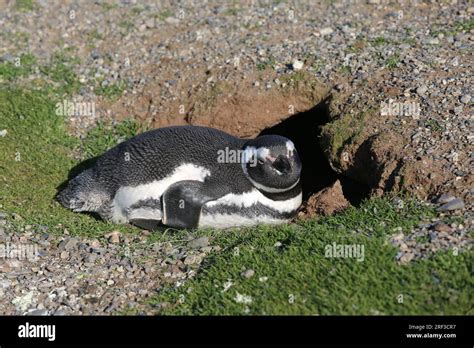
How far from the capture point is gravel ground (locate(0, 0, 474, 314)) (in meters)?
5.77

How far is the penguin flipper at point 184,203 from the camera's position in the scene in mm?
6688

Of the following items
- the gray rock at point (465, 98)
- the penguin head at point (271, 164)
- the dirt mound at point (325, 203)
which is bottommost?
the dirt mound at point (325, 203)

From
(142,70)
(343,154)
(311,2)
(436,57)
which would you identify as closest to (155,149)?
(343,154)

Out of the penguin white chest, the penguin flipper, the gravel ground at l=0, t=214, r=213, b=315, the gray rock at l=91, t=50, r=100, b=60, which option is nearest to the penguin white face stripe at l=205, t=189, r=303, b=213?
the penguin white chest

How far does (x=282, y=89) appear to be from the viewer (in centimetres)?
829

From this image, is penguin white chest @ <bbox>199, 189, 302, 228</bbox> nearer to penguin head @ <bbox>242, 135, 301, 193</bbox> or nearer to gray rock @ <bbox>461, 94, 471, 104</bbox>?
penguin head @ <bbox>242, 135, 301, 193</bbox>

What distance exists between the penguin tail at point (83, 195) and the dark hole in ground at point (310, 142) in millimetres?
2266

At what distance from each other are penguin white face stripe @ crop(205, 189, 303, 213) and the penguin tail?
1141mm

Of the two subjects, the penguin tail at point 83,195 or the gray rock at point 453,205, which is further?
the penguin tail at point 83,195

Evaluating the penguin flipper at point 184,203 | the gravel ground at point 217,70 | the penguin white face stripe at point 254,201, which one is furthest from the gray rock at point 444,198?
the penguin flipper at point 184,203

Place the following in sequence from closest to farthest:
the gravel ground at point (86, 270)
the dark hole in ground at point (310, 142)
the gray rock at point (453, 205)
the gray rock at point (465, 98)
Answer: the gravel ground at point (86, 270) < the gray rock at point (453, 205) < the gray rock at point (465, 98) < the dark hole in ground at point (310, 142)

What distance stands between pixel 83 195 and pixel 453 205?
11.5 feet

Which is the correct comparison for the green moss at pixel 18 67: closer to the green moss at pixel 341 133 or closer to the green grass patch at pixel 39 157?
the green grass patch at pixel 39 157
